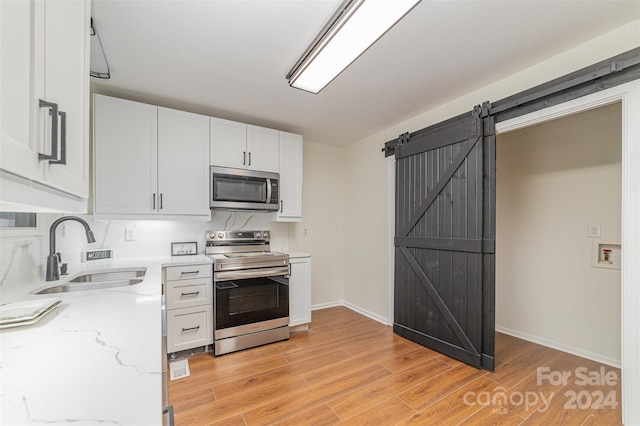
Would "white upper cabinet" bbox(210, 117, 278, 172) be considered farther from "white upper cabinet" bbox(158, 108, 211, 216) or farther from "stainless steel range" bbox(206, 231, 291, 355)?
"stainless steel range" bbox(206, 231, 291, 355)

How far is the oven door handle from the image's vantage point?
262cm

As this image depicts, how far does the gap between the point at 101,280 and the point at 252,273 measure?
1203 millimetres

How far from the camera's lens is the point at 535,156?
2920 millimetres

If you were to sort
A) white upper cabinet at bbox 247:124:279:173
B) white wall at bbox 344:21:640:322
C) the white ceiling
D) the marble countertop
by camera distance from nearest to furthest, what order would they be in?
1. the marble countertop
2. the white ceiling
3. white wall at bbox 344:21:640:322
4. white upper cabinet at bbox 247:124:279:173

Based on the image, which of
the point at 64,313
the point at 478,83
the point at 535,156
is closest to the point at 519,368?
the point at 535,156

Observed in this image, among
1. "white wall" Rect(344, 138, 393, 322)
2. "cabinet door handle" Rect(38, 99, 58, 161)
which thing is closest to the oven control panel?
"white wall" Rect(344, 138, 393, 322)

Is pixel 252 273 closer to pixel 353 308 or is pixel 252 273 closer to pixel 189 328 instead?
pixel 189 328

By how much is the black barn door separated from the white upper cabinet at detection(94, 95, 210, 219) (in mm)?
2196

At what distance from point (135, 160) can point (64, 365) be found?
227cm

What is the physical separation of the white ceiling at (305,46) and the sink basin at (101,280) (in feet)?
5.30

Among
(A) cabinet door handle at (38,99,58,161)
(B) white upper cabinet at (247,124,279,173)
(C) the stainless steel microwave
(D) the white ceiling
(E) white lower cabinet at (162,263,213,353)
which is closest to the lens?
(A) cabinet door handle at (38,99,58,161)

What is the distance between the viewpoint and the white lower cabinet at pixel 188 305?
2.47 metres

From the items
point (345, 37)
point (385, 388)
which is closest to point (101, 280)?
point (385, 388)

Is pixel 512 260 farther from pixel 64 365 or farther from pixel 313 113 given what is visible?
pixel 64 365
